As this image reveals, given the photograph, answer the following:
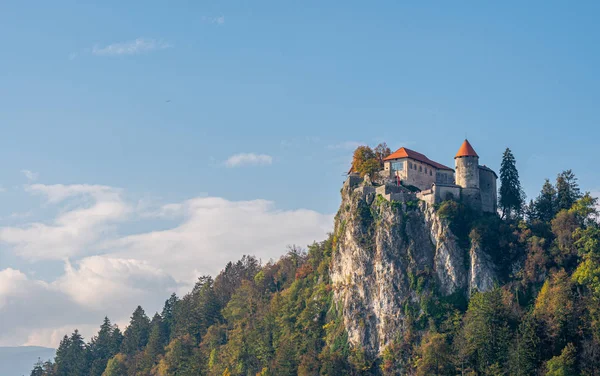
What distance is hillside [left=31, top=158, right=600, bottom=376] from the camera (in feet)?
279

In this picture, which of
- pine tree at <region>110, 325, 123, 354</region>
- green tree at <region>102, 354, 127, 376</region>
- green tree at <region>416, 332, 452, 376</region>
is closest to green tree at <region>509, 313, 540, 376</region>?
green tree at <region>416, 332, 452, 376</region>

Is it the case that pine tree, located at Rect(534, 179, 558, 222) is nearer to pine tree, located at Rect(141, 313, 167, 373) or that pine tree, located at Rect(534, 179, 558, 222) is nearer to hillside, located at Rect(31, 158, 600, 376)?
hillside, located at Rect(31, 158, 600, 376)

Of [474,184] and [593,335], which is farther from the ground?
[474,184]

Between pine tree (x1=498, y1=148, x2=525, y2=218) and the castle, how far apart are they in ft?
3.61

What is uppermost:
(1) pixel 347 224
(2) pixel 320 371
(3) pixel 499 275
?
(1) pixel 347 224

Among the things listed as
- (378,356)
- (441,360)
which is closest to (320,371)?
(378,356)

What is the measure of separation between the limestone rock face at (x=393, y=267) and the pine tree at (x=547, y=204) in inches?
437

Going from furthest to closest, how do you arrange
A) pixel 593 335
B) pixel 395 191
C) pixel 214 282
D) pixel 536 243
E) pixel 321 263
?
1. pixel 214 282
2. pixel 321 263
3. pixel 395 191
4. pixel 536 243
5. pixel 593 335

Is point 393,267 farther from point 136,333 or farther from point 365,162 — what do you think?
point 136,333

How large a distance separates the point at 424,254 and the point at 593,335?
19.8 meters

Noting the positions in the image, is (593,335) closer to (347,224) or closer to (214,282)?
(347,224)

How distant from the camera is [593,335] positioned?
275 feet

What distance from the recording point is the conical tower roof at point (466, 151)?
101m

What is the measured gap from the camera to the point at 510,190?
4026 inches
